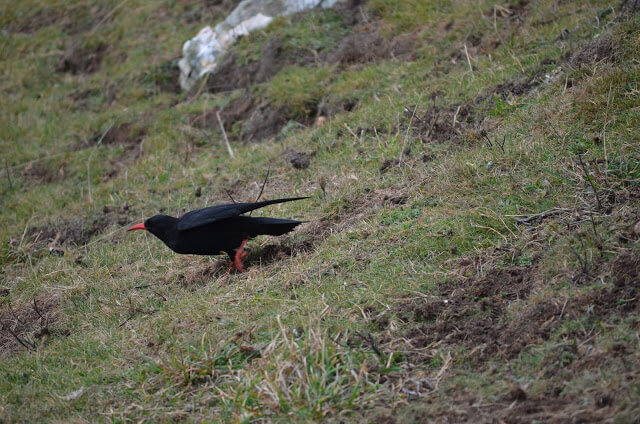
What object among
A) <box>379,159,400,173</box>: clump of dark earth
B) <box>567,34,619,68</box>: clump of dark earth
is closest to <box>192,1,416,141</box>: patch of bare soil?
<box>379,159,400,173</box>: clump of dark earth

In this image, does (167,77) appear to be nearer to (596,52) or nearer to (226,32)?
(226,32)

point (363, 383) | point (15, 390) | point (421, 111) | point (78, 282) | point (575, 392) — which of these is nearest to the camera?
point (575, 392)

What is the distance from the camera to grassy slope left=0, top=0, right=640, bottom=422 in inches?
124

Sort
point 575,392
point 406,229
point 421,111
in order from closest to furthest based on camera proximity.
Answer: point 575,392, point 406,229, point 421,111

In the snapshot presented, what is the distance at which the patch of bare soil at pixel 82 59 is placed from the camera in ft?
36.3

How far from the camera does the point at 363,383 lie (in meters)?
3.18

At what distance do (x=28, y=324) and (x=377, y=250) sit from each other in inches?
111

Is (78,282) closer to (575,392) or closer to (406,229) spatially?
(406,229)

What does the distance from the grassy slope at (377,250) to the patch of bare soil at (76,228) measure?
38 millimetres

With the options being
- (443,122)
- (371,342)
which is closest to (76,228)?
(443,122)

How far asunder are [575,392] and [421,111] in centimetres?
412

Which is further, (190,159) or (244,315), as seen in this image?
(190,159)

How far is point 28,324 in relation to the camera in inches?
195

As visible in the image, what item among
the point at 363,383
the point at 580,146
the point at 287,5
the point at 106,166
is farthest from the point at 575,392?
the point at 287,5
